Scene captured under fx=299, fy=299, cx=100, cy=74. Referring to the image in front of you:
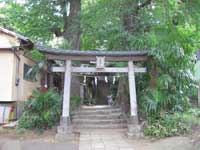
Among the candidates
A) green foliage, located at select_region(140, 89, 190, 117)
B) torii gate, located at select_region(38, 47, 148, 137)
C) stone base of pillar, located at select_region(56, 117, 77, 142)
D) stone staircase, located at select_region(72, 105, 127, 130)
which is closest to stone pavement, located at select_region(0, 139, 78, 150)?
stone base of pillar, located at select_region(56, 117, 77, 142)

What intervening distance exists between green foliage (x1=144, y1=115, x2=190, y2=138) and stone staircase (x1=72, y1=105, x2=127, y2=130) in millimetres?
1770

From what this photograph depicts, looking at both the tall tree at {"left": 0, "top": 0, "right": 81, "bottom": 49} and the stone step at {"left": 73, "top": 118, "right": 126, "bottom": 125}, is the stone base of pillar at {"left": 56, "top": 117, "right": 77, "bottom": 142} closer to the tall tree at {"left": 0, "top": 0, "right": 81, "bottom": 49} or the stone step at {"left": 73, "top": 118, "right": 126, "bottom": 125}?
the stone step at {"left": 73, "top": 118, "right": 126, "bottom": 125}

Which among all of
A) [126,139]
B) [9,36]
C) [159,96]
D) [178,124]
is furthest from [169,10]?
[9,36]

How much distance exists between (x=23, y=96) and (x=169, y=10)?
825 cm

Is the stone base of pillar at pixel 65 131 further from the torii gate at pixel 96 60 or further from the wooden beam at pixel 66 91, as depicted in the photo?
the wooden beam at pixel 66 91

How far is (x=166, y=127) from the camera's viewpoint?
10.5m

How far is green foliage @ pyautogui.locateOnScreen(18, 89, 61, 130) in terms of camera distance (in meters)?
11.2

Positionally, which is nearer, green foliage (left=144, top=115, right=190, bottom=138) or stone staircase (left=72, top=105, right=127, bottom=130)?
green foliage (left=144, top=115, right=190, bottom=138)

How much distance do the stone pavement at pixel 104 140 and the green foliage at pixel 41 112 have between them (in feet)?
4.35

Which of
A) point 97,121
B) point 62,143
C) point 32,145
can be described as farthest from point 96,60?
point 32,145

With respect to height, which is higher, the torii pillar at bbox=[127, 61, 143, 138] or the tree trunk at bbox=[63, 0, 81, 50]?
the tree trunk at bbox=[63, 0, 81, 50]

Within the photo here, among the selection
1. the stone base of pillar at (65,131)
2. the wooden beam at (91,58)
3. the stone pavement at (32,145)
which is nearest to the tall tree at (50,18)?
the wooden beam at (91,58)

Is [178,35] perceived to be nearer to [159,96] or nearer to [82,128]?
[159,96]

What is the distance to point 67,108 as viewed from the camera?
1094 cm
